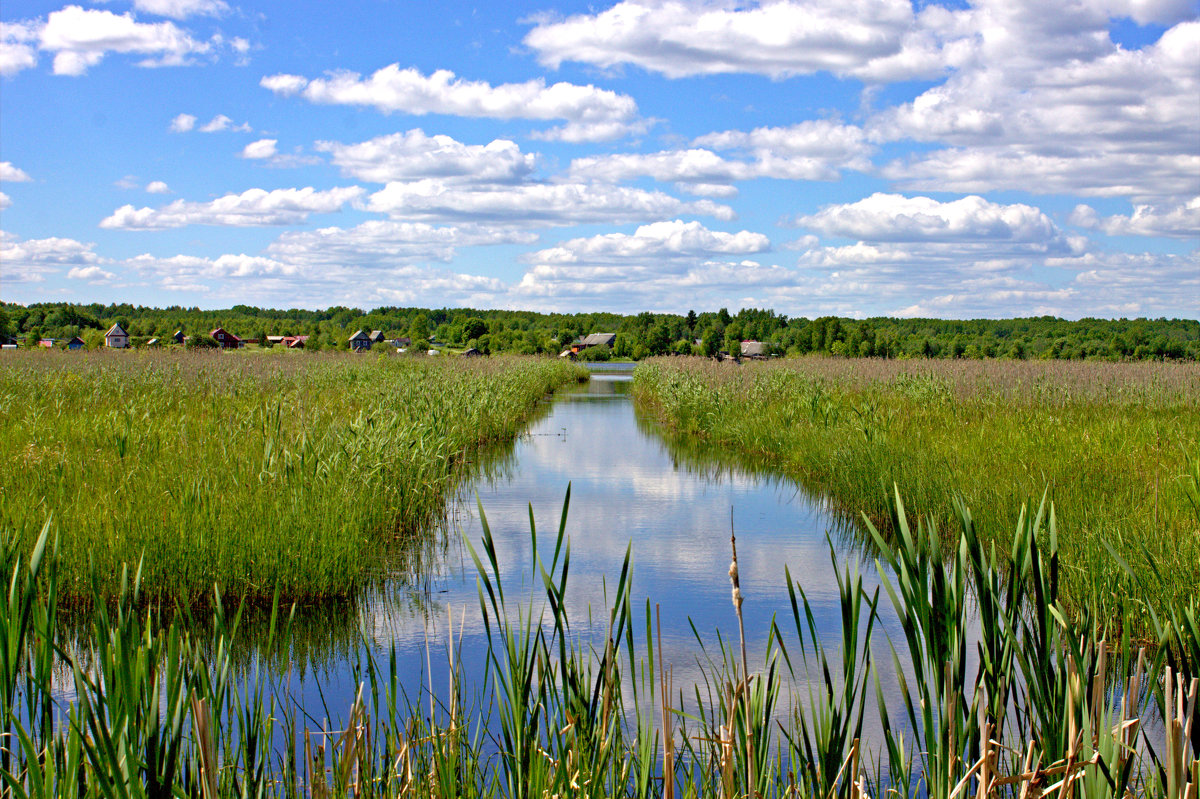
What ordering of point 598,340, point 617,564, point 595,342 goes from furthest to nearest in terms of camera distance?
1. point 598,340
2. point 595,342
3. point 617,564

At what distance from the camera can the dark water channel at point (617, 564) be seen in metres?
4.73

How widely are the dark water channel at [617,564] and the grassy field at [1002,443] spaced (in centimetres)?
84

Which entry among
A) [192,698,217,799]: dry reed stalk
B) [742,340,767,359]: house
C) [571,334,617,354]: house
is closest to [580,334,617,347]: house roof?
[571,334,617,354]: house

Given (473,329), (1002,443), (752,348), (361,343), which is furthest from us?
(473,329)

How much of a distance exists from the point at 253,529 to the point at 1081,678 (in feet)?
15.5

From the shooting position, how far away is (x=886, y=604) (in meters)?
5.84

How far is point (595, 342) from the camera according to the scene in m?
97.4

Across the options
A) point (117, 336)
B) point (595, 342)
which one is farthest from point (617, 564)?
point (595, 342)

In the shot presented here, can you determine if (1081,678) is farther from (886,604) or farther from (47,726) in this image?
(886,604)

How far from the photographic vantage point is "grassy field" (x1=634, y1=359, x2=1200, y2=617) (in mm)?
4867

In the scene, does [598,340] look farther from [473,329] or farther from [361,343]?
[361,343]

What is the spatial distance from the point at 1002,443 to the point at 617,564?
4.48 m

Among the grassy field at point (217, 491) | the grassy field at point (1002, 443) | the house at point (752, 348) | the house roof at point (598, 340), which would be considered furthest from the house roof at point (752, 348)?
the grassy field at point (217, 491)

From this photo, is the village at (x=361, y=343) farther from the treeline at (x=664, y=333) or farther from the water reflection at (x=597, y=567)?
the water reflection at (x=597, y=567)
